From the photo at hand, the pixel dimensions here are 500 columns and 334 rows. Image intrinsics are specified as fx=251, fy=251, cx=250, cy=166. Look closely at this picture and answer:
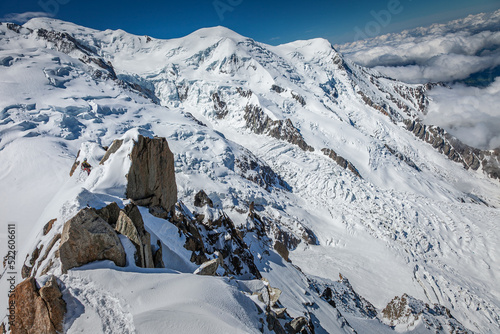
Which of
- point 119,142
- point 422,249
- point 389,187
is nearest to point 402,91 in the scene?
point 389,187

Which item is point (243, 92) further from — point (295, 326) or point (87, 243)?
point (87, 243)

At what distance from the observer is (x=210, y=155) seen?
65.1 meters

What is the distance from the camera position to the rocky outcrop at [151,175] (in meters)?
15.2

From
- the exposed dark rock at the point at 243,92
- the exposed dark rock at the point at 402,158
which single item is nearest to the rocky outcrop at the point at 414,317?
the exposed dark rock at the point at 402,158

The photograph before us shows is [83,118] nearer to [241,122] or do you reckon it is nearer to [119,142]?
Result: [119,142]

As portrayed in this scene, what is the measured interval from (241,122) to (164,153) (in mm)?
92590

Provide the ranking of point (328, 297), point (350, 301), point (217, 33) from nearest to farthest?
point (328, 297) < point (350, 301) < point (217, 33)

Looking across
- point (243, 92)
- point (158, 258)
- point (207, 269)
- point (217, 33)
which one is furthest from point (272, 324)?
point (217, 33)

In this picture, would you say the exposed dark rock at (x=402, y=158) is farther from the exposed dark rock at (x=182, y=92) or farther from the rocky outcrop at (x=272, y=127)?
the exposed dark rock at (x=182, y=92)

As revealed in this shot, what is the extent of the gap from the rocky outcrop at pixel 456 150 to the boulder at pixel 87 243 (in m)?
176

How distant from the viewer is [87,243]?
26.6ft

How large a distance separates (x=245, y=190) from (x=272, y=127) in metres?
46.0

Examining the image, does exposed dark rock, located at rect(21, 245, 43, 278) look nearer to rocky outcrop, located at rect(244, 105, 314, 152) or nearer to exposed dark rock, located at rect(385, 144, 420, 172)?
rocky outcrop, located at rect(244, 105, 314, 152)

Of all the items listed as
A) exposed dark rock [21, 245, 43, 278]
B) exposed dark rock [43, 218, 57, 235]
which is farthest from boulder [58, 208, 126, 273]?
exposed dark rock [43, 218, 57, 235]
